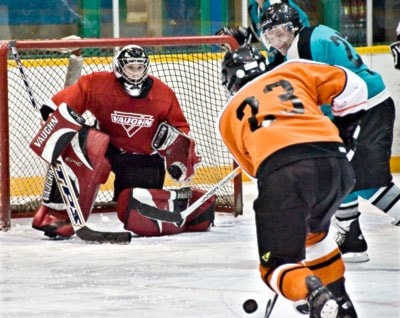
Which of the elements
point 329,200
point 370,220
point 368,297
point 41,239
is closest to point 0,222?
point 41,239

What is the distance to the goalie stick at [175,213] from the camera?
5.45 m

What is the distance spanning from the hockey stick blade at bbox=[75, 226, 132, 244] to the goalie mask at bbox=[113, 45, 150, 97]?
631 mm

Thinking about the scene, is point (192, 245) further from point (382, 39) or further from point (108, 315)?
point (382, 39)

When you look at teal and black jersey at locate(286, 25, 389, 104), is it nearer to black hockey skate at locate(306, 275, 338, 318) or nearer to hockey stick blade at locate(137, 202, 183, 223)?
hockey stick blade at locate(137, 202, 183, 223)

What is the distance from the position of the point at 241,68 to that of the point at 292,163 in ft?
1.13

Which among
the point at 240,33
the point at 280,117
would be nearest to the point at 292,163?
the point at 280,117

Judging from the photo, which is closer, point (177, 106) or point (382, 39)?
point (177, 106)

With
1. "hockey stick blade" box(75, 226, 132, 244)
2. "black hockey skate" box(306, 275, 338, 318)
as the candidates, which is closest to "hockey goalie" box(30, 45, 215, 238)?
"hockey stick blade" box(75, 226, 132, 244)

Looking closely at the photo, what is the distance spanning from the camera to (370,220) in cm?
588

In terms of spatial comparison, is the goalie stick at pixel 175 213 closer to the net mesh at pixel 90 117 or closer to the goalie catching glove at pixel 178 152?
the goalie catching glove at pixel 178 152

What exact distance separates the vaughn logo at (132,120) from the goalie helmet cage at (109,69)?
408mm

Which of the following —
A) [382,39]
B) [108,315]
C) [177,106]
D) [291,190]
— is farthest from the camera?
[382,39]

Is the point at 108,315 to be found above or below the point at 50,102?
below

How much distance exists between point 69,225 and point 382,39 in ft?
9.15
